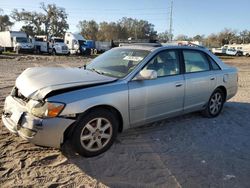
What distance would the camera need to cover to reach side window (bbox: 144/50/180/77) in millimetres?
4715

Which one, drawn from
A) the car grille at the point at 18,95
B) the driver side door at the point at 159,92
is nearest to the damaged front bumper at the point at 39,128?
the car grille at the point at 18,95

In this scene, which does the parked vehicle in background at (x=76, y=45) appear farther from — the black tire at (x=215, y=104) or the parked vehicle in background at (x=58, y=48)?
the black tire at (x=215, y=104)

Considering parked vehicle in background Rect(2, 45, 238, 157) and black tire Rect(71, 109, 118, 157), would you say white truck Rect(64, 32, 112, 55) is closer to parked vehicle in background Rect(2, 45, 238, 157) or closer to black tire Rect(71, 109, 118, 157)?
parked vehicle in background Rect(2, 45, 238, 157)

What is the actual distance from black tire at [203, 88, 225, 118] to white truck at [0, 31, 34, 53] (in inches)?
1349

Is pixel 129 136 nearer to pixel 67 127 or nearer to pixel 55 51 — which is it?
pixel 67 127

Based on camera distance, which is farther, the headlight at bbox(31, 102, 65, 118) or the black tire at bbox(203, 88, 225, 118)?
the black tire at bbox(203, 88, 225, 118)

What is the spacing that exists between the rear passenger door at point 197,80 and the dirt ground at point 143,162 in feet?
1.96

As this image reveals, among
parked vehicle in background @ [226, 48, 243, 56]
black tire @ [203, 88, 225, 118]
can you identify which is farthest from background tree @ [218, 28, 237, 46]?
black tire @ [203, 88, 225, 118]

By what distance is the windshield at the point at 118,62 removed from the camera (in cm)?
452

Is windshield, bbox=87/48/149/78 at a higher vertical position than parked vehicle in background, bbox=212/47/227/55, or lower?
higher

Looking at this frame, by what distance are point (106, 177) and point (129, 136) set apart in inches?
55.0

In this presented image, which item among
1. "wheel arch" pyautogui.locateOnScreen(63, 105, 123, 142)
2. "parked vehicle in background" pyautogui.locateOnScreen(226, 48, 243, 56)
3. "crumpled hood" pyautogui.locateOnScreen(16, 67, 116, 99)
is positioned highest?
"crumpled hood" pyautogui.locateOnScreen(16, 67, 116, 99)

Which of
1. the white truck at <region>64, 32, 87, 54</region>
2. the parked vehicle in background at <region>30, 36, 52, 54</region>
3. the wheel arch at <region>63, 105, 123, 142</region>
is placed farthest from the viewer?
the white truck at <region>64, 32, 87, 54</region>

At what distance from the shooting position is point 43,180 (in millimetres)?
3320
